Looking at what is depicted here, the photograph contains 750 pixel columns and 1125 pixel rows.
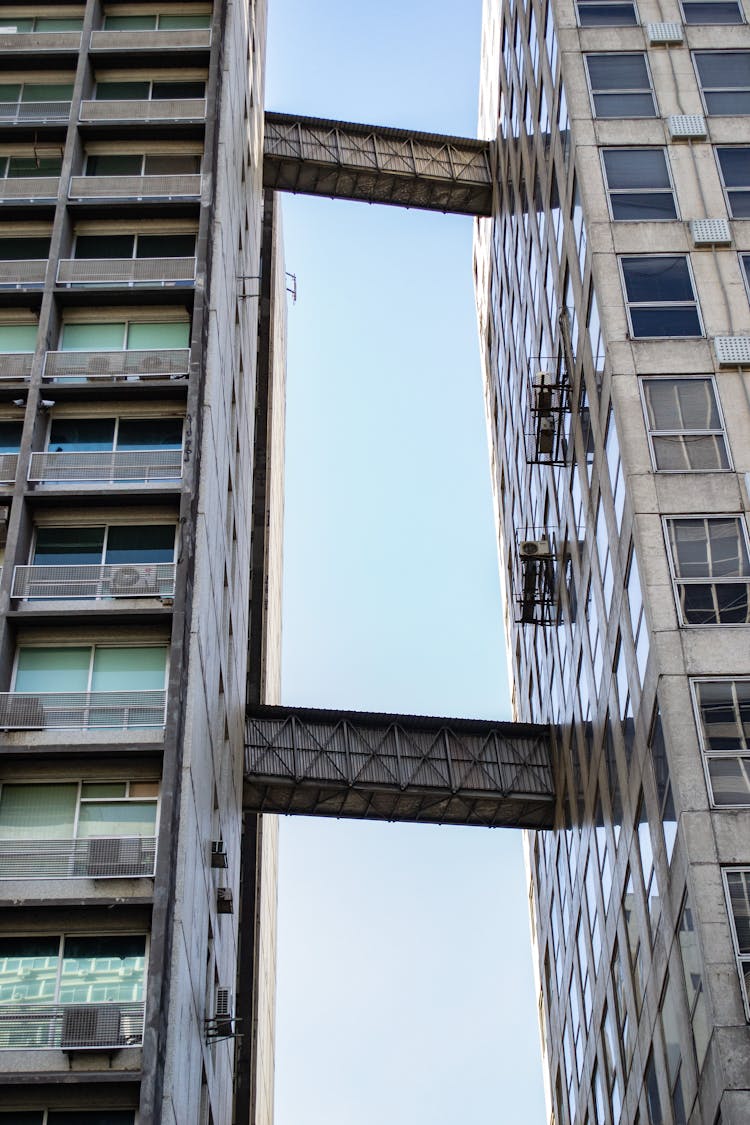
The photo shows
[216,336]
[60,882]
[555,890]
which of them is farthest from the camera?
[555,890]

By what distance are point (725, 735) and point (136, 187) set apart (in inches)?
995

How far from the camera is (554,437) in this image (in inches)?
1914

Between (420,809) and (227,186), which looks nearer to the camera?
(227,186)

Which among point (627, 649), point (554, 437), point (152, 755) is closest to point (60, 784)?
point (152, 755)

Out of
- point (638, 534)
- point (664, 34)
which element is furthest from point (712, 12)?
point (638, 534)

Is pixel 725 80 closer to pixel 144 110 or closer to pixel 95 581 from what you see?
pixel 144 110

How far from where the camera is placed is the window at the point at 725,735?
33.7 metres

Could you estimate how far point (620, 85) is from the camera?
158 feet

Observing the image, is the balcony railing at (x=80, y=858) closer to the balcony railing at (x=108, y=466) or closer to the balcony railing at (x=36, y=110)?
the balcony railing at (x=108, y=466)

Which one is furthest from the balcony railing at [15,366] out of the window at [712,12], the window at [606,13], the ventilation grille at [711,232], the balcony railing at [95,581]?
the window at [712,12]

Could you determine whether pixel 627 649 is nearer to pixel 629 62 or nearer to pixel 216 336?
pixel 216 336

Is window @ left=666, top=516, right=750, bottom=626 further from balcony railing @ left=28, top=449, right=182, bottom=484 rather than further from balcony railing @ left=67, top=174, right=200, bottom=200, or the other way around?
balcony railing @ left=67, top=174, right=200, bottom=200

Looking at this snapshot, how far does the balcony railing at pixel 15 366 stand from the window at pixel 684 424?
16.4 metres

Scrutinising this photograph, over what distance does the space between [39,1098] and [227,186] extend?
2940 centimetres
